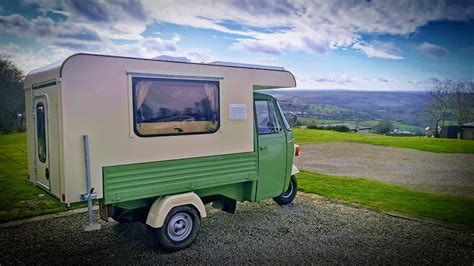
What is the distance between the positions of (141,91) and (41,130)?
1.48 metres

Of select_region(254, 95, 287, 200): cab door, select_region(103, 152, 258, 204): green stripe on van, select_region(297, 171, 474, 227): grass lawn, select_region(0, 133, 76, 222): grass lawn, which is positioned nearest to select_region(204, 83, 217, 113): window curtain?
select_region(103, 152, 258, 204): green stripe on van

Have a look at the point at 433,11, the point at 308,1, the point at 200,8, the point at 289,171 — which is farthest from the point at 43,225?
the point at 433,11

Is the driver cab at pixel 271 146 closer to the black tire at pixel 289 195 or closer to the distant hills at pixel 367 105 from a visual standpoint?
the black tire at pixel 289 195

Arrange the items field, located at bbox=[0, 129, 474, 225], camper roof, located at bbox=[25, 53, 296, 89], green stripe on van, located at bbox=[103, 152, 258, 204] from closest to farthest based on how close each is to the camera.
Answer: camper roof, located at bbox=[25, 53, 296, 89], green stripe on van, located at bbox=[103, 152, 258, 204], field, located at bbox=[0, 129, 474, 225]

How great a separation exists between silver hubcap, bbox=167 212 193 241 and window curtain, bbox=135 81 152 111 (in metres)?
1.53

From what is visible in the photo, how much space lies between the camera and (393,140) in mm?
19781

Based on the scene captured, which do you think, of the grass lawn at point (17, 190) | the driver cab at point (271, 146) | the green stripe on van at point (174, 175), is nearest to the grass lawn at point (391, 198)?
the driver cab at point (271, 146)

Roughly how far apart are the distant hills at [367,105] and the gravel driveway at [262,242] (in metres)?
4.57

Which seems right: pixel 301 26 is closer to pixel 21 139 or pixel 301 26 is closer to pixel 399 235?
pixel 399 235

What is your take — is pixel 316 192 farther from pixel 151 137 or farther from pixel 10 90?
pixel 10 90

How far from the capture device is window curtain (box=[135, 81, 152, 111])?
430cm

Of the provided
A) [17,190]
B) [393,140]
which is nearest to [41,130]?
[17,190]

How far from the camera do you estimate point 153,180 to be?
4.38 metres

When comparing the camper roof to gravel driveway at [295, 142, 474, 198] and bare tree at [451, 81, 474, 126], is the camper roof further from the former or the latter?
bare tree at [451, 81, 474, 126]
